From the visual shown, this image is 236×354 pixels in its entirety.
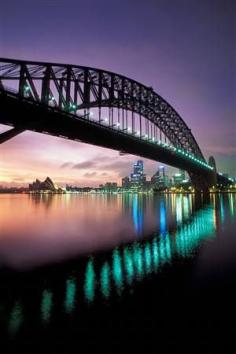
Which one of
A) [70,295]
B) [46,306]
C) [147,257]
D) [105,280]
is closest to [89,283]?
[105,280]

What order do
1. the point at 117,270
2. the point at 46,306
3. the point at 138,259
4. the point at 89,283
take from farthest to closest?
the point at 138,259, the point at 117,270, the point at 89,283, the point at 46,306

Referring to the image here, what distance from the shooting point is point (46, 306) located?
32.8 feet

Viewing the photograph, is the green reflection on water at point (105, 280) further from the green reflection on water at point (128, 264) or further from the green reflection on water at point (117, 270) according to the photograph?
the green reflection on water at point (128, 264)

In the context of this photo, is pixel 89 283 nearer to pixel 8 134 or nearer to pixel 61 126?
pixel 8 134

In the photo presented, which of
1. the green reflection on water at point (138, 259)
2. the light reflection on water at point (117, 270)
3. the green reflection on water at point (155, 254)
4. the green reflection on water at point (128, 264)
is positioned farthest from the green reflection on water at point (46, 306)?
the green reflection on water at point (155, 254)

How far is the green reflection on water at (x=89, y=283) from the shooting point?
10930 millimetres

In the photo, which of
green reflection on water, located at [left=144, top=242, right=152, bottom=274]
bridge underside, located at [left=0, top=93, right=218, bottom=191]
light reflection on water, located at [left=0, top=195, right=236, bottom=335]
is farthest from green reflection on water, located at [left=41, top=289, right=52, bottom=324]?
bridge underside, located at [left=0, top=93, right=218, bottom=191]

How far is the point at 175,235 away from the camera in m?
25.2

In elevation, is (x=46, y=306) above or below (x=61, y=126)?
below

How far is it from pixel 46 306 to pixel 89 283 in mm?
2727

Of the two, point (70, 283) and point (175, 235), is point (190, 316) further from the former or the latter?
point (175, 235)

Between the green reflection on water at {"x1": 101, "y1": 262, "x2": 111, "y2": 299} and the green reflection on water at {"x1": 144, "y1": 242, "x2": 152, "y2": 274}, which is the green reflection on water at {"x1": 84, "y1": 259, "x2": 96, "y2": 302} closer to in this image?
the green reflection on water at {"x1": 101, "y1": 262, "x2": 111, "y2": 299}

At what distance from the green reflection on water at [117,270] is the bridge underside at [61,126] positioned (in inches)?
469

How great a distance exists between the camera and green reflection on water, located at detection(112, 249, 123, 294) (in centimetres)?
1214
